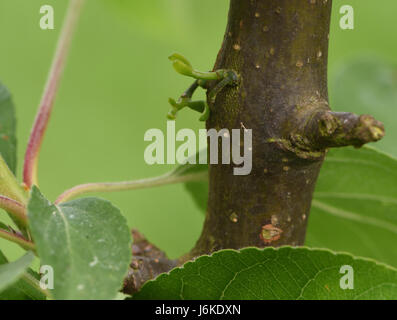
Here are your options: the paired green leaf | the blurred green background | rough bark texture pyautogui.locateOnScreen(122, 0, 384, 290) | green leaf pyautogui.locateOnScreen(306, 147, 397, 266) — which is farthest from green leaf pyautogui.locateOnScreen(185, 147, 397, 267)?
the blurred green background

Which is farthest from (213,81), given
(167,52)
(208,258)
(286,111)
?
(167,52)

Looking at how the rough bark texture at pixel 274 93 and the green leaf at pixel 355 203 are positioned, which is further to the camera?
the green leaf at pixel 355 203

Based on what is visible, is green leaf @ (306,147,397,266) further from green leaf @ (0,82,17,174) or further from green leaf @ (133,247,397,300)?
green leaf @ (0,82,17,174)

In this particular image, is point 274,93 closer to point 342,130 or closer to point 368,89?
point 342,130

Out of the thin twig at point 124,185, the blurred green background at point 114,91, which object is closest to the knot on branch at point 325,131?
the thin twig at point 124,185

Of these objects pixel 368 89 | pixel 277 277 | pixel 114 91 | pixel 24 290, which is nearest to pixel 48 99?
pixel 24 290

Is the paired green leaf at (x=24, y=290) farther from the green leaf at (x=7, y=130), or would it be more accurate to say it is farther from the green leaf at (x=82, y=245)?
the green leaf at (x=7, y=130)
